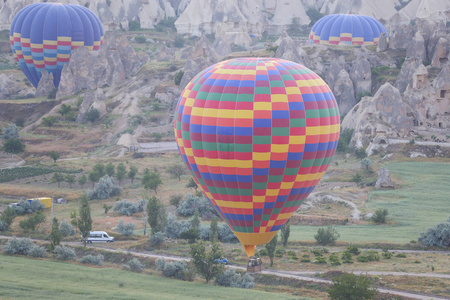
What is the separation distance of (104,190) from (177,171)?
7.34 metres

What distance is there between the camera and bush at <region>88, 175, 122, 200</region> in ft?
189

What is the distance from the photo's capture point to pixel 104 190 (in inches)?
2281

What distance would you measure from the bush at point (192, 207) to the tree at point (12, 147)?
19.8 meters

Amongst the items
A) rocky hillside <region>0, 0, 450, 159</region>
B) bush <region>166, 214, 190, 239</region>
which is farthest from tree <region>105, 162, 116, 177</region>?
bush <region>166, 214, 190, 239</region>

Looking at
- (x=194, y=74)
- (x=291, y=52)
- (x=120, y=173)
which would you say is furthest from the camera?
(x=291, y=52)

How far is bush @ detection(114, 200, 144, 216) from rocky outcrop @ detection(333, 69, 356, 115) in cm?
2951

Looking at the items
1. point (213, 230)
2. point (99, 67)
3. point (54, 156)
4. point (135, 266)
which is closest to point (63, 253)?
point (135, 266)

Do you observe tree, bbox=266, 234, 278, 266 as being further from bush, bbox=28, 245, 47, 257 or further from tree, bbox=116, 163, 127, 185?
tree, bbox=116, 163, 127, 185

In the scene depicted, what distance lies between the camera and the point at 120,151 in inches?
2729

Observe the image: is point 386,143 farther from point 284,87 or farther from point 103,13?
point 103,13

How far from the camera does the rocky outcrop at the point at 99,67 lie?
85.8m

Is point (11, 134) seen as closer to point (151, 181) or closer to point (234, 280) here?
point (151, 181)

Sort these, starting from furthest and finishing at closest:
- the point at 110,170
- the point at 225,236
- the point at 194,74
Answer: the point at 194,74, the point at 110,170, the point at 225,236

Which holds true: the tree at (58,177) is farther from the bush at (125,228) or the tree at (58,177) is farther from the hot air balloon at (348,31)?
the hot air balloon at (348,31)
